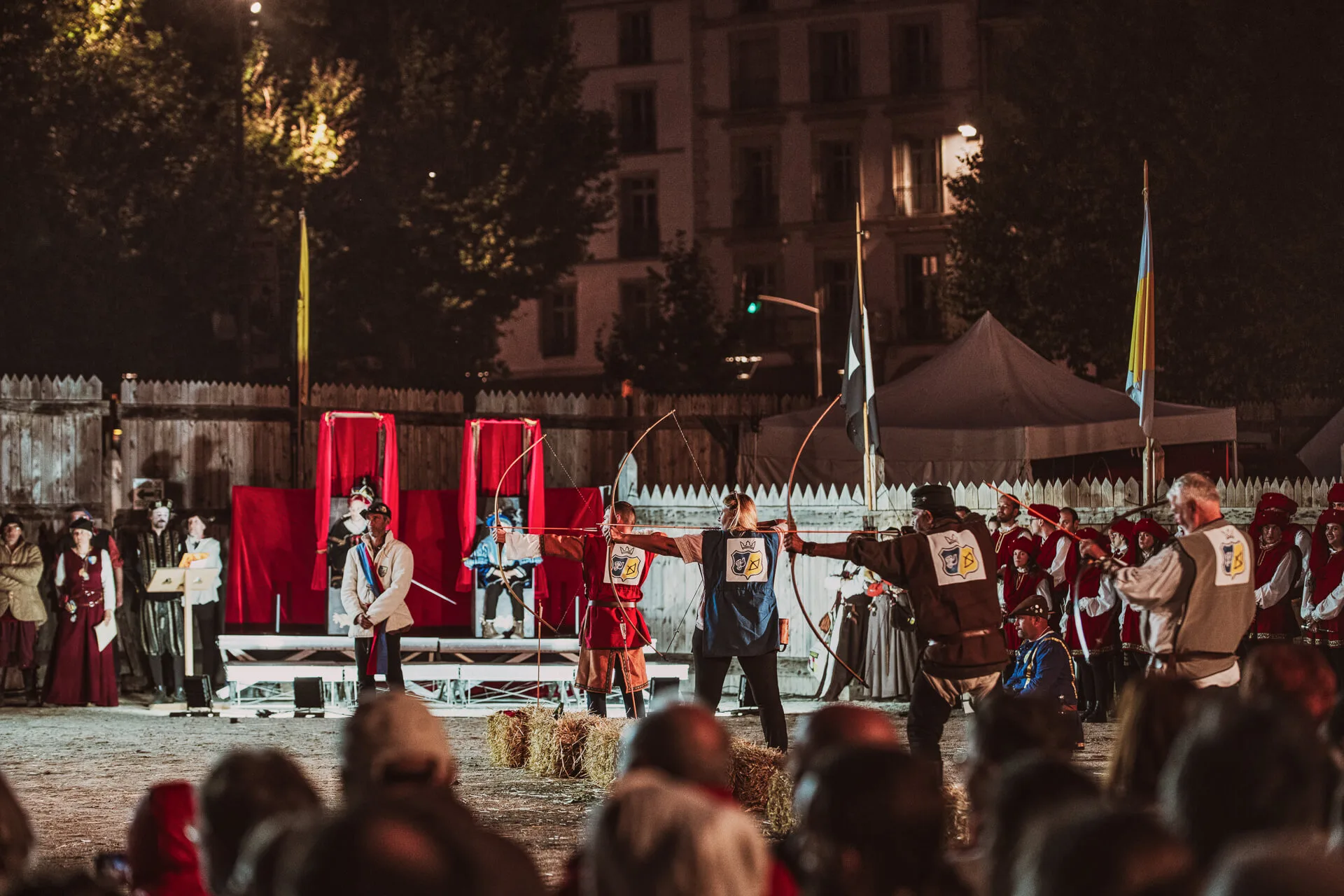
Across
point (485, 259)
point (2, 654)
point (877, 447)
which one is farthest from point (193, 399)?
point (485, 259)

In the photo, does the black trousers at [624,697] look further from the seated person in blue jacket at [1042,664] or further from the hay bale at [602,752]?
the seated person in blue jacket at [1042,664]

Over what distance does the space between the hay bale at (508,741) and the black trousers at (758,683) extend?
124 cm

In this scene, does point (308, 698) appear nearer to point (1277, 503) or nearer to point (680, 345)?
point (1277, 503)

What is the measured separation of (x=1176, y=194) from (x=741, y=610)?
18.0 m

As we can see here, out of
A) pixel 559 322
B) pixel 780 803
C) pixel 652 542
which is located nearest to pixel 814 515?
pixel 652 542

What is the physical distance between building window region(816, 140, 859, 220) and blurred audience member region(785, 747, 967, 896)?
44850 millimetres

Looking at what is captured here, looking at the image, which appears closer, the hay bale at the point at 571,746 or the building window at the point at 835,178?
the hay bale at the point at 571,746

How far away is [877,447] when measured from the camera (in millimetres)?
15312

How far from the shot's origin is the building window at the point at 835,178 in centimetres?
Result: 4791

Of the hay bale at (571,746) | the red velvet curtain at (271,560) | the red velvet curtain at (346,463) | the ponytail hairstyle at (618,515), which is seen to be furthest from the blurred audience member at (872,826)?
the red velvet curtain at (271,560)

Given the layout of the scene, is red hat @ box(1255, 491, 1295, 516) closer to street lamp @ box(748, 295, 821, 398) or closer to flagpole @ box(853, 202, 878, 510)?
flagpole @ box(853, 202, 878, 510)

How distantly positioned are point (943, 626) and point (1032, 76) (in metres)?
21.9

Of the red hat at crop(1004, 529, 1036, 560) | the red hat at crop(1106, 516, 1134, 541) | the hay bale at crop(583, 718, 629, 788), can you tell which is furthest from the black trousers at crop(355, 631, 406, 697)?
the red hat at crop(1106, 516, 1134, 541)

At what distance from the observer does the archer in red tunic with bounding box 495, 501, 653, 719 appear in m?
12.6
